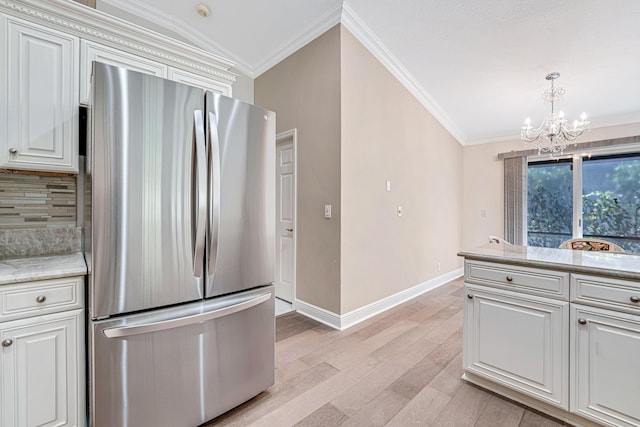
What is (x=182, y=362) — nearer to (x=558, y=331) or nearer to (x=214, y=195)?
(x=214, y=195)

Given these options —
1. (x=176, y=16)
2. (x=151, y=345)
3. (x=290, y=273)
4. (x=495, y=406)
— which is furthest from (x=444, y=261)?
(x=176, y=16)

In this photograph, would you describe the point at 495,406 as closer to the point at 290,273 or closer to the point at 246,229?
the point at 246,229

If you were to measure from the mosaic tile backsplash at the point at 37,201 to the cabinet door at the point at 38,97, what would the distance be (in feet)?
1.11

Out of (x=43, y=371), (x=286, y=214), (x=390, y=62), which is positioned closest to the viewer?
(x=43, y=371)

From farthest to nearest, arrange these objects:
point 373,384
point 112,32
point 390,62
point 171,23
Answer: point 390,62
point 171,23
point 373,384
point 112,32

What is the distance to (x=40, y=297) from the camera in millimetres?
1289

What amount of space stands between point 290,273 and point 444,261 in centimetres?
279

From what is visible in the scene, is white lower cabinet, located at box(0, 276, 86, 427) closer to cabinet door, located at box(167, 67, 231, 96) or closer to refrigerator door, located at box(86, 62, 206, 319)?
refrigerator door, located at box(86, 62, 206, 319)

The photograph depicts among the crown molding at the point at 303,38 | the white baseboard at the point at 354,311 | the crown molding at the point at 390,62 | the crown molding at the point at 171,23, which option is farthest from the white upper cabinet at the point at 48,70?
the white baseboard at the point at 354,311

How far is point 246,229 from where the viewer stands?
5.42ft

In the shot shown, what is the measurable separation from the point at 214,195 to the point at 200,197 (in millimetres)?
71

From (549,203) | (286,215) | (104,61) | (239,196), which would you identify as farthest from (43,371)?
(549,203)

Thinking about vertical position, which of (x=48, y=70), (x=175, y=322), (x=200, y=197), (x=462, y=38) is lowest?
(x=175, y=322)

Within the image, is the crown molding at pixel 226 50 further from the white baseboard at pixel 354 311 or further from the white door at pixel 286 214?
the white baseboard at pixel 354 311
